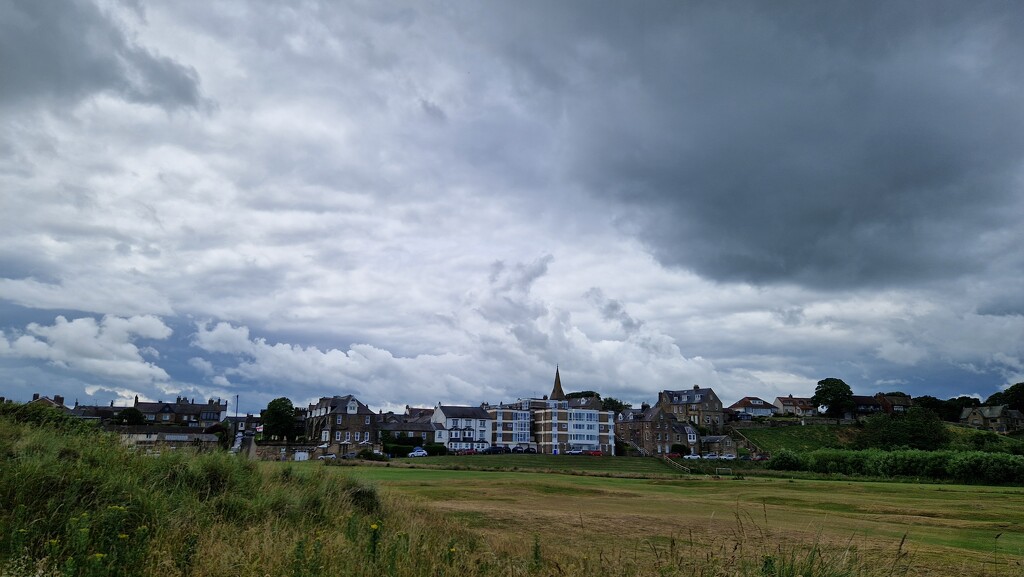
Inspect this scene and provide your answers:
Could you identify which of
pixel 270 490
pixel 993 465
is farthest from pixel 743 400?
pixel 270 490

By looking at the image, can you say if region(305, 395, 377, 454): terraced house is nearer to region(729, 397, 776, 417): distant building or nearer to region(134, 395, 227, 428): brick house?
region(134, 395, 227, 428): brick house

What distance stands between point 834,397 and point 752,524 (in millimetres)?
162359

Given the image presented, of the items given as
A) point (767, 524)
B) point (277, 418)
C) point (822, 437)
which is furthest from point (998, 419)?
point (767, 524)

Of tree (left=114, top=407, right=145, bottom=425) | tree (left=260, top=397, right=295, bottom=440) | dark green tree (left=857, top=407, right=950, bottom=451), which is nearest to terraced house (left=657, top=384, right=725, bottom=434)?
dark green tree (left=857, top=407, right=950, bottom=451)

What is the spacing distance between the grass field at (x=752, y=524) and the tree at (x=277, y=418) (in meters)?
88.9

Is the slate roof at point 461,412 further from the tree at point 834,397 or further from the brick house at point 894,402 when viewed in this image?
the brick house at point 894,402

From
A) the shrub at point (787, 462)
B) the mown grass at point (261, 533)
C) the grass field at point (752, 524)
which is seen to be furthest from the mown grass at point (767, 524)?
the shrub at point (787, 462)

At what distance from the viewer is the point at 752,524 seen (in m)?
15.5

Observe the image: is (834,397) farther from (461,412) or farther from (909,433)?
(461,412)

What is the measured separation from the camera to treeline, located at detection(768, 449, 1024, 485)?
69.0 metres

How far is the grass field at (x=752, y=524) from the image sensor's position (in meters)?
13.6

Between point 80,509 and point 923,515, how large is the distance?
3731cm

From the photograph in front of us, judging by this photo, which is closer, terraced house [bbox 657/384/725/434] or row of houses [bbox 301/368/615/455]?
row of houses [bbox 301/368/615/455]

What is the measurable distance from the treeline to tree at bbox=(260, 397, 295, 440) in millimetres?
90354
